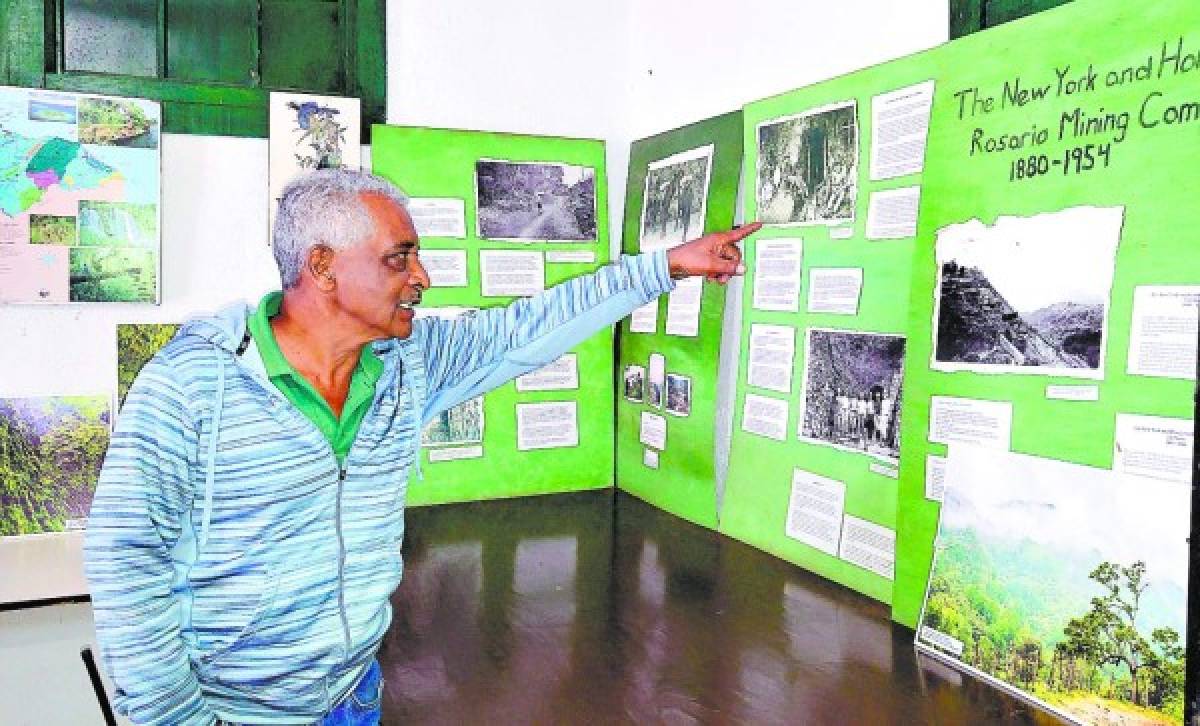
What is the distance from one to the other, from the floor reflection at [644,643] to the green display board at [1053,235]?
0.18 metres

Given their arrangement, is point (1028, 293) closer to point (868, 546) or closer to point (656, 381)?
point (868, 546)

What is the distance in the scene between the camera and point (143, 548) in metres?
0.93

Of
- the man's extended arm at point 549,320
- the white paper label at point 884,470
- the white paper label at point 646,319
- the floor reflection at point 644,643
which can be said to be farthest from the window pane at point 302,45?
the white paper label at point 884,470

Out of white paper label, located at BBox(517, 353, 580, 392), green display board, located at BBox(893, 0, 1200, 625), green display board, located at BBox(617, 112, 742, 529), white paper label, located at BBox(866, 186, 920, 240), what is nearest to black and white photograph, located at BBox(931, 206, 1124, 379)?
green display board, located at BBox(893, 0, 1200, 625)

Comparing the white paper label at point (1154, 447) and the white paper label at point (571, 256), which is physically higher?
the white paper label at point (571, 256)

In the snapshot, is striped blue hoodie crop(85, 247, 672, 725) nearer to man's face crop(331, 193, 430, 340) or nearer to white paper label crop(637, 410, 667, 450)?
man's face crop(331, 193, 430, 340)

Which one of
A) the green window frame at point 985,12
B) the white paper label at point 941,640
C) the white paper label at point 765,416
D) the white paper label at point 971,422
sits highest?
the green window frame at point 985,12

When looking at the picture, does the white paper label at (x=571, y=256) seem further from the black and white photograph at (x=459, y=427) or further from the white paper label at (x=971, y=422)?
the white paper label at (x=971, y=422)

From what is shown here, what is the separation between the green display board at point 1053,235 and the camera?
3.52ft

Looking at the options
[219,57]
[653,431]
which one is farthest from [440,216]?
[653,431]

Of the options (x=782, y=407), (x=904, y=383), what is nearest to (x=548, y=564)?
(x=782, y=407)

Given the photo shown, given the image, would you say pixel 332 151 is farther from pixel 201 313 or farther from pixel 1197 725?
pixel 1197 725

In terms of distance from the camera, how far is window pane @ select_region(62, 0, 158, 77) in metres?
2.06

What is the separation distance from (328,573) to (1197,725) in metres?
0.84
